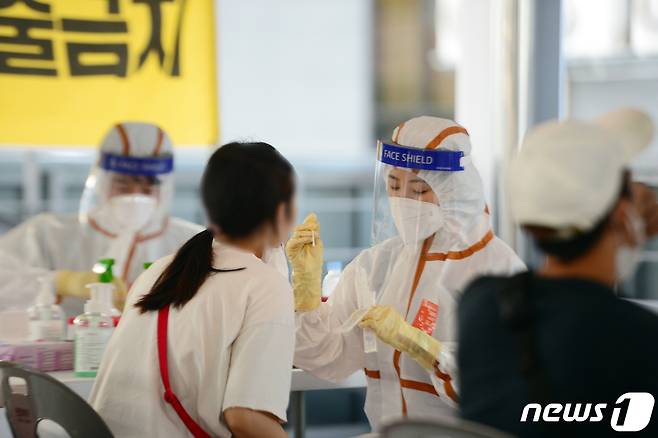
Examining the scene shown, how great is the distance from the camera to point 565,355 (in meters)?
1.28

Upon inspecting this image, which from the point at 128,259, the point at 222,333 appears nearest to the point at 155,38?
the point at 128,259

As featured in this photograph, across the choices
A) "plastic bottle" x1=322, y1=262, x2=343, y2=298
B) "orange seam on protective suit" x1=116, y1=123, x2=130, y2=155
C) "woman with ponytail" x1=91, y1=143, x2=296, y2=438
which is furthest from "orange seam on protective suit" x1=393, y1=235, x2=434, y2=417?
"orange seam on protective suit" x1=116, y1=123, x2=130, y2=155

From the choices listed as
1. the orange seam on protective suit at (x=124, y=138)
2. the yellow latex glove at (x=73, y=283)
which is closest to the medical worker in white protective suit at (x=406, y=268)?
the yellow latex glove at (x=73, y=283)

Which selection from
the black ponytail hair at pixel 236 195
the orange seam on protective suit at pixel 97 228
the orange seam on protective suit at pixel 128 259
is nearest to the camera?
the black ponytail hair at pixel 236 195

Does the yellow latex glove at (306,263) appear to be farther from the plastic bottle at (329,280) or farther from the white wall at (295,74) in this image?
the white wall at (295,74)

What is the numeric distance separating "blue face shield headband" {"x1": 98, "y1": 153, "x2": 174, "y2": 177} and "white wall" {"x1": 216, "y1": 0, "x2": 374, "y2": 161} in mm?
2253

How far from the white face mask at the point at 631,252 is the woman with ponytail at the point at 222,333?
2.30 feet

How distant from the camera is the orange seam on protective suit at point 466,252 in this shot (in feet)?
8.30

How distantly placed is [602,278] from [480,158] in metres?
3.46

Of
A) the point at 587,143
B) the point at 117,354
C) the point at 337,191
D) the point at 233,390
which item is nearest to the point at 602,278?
the point at 587,143

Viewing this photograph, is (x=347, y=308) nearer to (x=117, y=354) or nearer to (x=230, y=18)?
(x=117, y=354)

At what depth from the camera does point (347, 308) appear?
8.80 ft

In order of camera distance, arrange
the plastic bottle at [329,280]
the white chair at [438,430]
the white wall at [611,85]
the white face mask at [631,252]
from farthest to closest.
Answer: the white wall at [611,85]
the plastic bottle at [329,280]
the white face mask at [631,252]
the white chair at [438,430]

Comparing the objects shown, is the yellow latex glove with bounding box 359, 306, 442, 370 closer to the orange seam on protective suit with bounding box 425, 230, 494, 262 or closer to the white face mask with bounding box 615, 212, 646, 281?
Answer: the orange seam on protective suit with bounding box 425, 230, 494, 262
